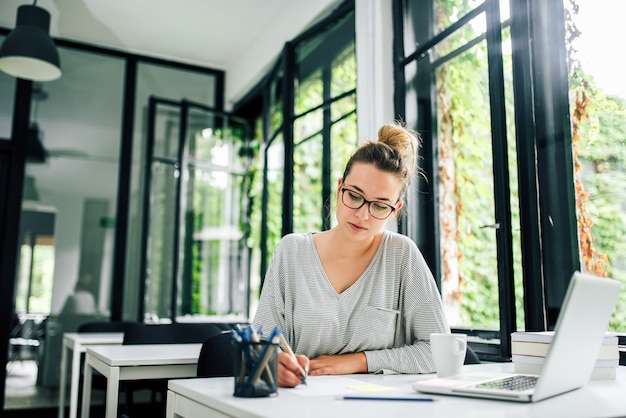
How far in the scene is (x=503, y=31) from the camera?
7.96 ft

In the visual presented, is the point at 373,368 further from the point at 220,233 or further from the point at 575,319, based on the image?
the point at 220,233

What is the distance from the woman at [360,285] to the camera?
5.42 feet

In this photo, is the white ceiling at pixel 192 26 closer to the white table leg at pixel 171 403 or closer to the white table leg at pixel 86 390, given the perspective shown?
the white table leg at pixel 86 390

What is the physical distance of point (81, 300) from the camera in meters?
4.83

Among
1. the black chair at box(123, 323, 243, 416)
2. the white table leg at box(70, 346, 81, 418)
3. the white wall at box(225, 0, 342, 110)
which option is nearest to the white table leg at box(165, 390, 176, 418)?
the black chair at box(123, 323, 243, 416)

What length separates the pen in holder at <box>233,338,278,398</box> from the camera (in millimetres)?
1084

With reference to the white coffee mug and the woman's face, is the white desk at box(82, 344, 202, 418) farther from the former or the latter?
the white coffee mug

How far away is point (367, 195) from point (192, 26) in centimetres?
377

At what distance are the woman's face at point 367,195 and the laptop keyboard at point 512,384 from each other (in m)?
0.60

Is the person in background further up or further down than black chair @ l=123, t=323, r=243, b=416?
further up

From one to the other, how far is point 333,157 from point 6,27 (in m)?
3.20

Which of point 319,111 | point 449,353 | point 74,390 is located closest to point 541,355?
point 449,353

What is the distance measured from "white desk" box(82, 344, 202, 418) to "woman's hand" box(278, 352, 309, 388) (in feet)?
3.36

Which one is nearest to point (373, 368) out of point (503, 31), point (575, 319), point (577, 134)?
point (575, 319)
